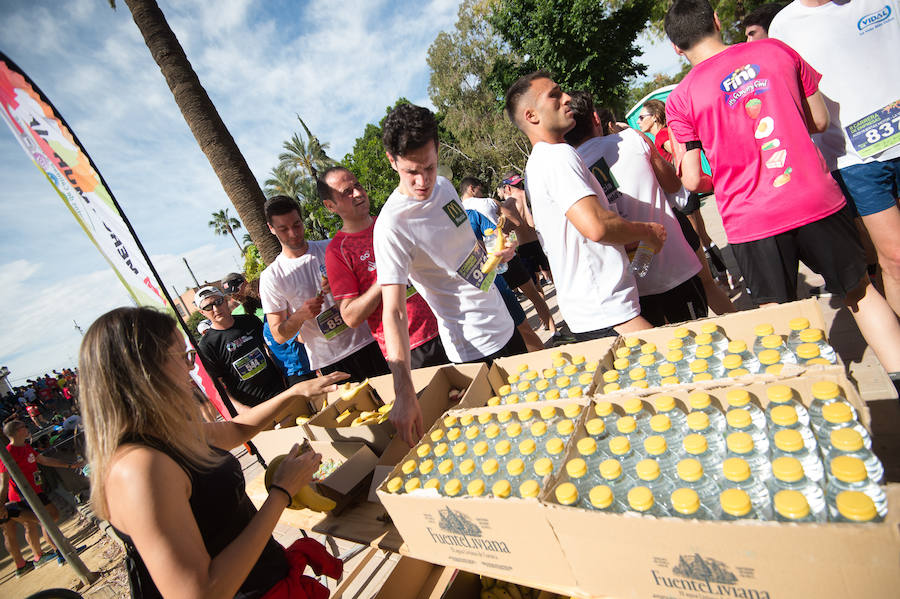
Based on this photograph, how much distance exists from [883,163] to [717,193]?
0.89m

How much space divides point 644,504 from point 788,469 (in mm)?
→ 304

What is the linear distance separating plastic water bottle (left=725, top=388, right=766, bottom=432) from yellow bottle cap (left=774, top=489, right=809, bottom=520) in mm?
289

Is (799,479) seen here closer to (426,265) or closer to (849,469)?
(849,469)

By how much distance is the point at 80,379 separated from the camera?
1.34 m

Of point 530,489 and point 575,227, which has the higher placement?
point 575,227

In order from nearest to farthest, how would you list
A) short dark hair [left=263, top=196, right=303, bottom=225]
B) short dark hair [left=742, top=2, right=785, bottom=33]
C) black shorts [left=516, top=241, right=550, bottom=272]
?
1. short dark hair [left=742, top=2, right=785, bottom=33]
2. short dark hair [left=263, top=196, right=303, bottom=225]
3. black shorts [left=516, top=241, right=550, bottom=272]

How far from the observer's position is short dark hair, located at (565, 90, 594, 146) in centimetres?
249

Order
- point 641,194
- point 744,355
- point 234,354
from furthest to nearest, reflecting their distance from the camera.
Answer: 1. point 234,354
2. point 641,194
3. point 744,355

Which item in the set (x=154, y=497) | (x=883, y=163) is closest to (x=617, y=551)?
(x=154, y=497)

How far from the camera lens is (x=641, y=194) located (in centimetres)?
231

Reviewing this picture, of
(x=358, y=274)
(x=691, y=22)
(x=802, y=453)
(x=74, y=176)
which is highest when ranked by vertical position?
(x=74, y=176)

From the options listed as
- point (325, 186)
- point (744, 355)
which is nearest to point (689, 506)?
point (744, 355)

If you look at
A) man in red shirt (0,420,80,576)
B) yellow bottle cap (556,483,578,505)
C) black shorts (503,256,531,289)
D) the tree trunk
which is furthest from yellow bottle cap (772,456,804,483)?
man in red shirt (0,420,80,576)

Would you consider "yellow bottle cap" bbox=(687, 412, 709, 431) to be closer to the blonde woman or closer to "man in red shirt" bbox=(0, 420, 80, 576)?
the blonde woman
